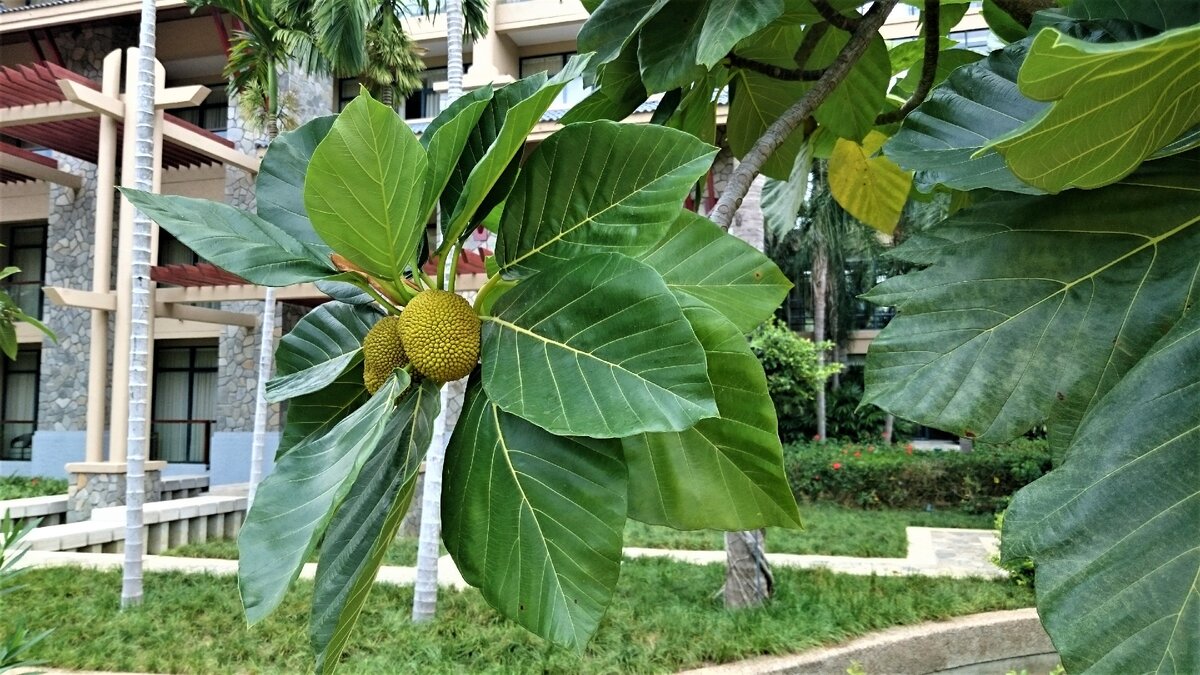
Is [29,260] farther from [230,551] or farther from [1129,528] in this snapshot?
[1129,528]

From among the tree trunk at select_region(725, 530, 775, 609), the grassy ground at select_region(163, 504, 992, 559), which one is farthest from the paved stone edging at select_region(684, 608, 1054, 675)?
the grassy ground at select_region(163, 504, 992, 559)

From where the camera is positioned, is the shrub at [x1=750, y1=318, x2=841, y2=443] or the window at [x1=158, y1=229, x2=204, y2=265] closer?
the shrub at [x1=750, y1=318, x2=841, y2=443]

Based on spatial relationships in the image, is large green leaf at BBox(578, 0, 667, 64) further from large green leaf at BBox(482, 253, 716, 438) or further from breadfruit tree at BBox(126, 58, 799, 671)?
large green leaf at BBox(482, 253, 716, 438)

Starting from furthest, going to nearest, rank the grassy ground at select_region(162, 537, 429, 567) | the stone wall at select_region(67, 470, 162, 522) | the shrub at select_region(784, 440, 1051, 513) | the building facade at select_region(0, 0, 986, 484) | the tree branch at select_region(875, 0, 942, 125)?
the building facade at select_region(0, 0, 986, 484) → the shrub at select_region(784, 440, 1051, 513) → the stone wall at select_region(67, 470, 162, 522) → the grassy ground at select_region(162, 537, 429, 567) → the tree branch at select_region(875, 0, 942, 125)

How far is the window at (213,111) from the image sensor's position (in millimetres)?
11945

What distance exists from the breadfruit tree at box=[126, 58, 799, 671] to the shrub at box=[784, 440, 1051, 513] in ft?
28.5

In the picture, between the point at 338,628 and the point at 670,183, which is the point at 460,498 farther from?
the point at 670,183

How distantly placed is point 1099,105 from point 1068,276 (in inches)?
7.1

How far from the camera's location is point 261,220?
0.54 m

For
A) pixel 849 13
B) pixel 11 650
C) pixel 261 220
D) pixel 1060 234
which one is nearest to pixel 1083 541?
pixel 1060 234

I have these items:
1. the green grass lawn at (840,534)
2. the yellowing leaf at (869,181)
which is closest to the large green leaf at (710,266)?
the yellowing leaf at (869,181)

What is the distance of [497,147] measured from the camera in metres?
0.43

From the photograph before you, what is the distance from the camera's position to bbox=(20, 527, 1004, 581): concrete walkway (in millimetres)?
5777

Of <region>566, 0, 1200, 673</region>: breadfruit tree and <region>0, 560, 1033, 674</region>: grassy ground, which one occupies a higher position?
<region>566, 0, 1200, 673</region>: breadfruit tree
